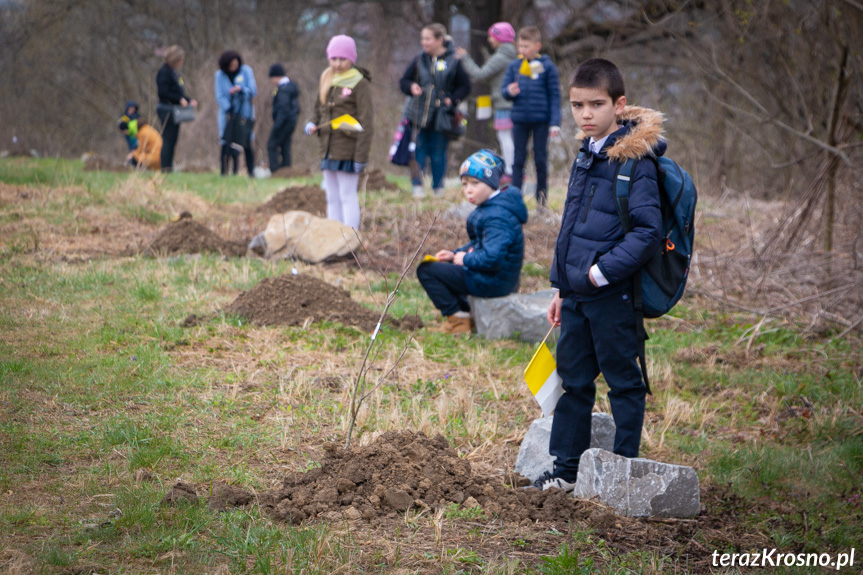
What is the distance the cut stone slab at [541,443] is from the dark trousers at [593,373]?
14 cm

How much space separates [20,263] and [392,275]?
11.1 feet

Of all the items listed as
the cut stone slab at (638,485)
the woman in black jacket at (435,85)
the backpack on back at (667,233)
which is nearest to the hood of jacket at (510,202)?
the backpack on back at (667,233)

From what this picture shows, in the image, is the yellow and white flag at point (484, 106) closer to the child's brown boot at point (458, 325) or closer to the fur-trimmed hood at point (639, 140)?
the child's brown boot at point (458, 325)

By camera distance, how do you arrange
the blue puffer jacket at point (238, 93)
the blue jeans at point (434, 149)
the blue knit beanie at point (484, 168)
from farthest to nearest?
the blue puffer jacket at point (238, 93) → the blue jeans at point (434, 149) → the blue knit beanie at point (484, 168)

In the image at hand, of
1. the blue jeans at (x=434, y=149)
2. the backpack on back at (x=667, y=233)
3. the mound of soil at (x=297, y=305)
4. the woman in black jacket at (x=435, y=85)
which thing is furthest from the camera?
the blue jeans at (x=434, y=149)

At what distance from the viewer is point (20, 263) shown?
7230 mm

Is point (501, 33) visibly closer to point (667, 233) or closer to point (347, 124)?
point (347, 124)

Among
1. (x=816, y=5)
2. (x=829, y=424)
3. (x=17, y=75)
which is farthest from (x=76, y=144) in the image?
(x=829, y=424)

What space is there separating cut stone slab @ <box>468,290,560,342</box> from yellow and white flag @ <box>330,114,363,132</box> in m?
2.84

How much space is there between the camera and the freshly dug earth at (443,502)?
133 inches

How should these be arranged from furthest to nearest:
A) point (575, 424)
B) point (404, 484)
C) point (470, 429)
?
point (470, 429)
point (575, 424)
point (404, 484)

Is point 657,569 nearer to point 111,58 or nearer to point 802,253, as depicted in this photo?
point 802,253

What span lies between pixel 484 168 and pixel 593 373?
244 cm

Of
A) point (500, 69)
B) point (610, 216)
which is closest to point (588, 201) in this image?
point (610, 216)
